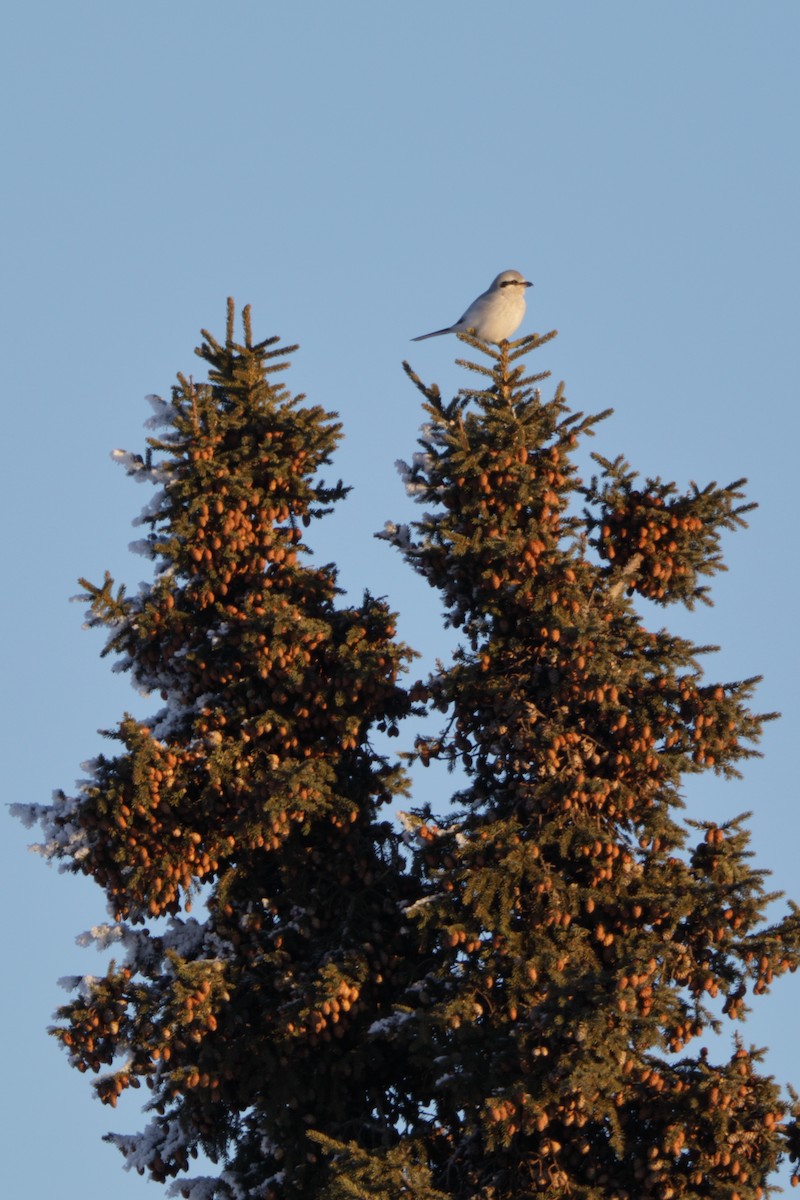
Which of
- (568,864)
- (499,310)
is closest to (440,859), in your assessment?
(568,864)

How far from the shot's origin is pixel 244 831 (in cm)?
1212

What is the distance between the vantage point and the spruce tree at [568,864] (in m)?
10.5

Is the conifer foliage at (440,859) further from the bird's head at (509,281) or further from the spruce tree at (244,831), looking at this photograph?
the bird's head at (509,281)

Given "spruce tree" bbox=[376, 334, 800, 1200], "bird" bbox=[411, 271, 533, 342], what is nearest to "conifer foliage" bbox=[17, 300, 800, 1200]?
"spruce tree" bbox=[376, 334, 800, 1200]

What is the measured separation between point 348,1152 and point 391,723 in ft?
12.0

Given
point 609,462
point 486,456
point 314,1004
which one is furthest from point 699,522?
point 314,1004

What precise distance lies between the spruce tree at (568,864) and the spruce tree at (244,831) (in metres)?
0.57

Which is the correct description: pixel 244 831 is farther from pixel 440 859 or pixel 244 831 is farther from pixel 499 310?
pixel 499 310

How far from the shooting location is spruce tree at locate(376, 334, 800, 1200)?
10531 mm

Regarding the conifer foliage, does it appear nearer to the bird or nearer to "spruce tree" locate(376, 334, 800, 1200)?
"spruce tree" locate(376, 334, 800, 1200)

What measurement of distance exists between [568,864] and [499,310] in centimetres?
724

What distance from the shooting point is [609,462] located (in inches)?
→ 510

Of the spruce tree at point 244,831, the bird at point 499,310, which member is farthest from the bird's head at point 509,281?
the spruce tree at point 244,831

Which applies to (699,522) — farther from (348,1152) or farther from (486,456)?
(348,1152)
